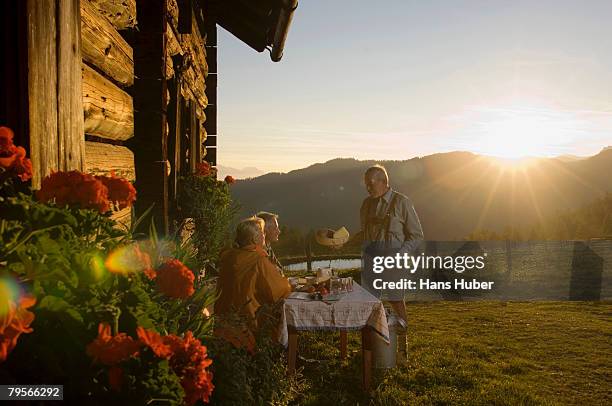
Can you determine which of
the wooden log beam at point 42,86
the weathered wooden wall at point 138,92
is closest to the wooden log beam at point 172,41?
the weathered wooden wall at point 138,92

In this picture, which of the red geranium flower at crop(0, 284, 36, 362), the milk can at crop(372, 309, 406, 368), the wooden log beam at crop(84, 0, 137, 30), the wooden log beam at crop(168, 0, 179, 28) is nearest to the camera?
the red geranium flower at crop(0, 284, 36, 362)

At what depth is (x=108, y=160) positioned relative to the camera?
12.2 feet

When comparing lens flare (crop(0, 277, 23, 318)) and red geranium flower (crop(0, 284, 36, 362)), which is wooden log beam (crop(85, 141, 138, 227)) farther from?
red geranium flower (crop(0, 284, 36, 362))

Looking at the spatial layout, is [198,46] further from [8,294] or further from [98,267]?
[8,294]

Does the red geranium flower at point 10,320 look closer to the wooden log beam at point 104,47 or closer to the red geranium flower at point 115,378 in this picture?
the red geranium flower at point 115,378

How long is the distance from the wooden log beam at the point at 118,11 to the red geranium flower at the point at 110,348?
91.2 inches

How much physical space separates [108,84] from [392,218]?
356 centimetres

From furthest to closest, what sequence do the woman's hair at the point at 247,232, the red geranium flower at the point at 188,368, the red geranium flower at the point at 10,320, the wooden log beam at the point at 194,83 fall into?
1. the wooden log beam at the point at 194,83
2. the woman's hair at the point at 247,232
3. the red geranium flower at the point at 188,368
4. the red geranium flower at the point at 10,320

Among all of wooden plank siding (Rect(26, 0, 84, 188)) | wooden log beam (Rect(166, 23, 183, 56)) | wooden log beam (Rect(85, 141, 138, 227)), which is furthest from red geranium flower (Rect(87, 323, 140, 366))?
wooden log beam (Rect(166, 23, 183, 56))

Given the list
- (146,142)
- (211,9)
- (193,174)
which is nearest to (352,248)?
(211,9)

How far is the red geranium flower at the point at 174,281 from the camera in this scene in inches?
85.4

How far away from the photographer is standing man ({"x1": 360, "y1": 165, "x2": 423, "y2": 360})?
6.23m

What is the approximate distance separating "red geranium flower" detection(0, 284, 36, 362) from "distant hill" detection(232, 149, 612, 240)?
27.7 metres

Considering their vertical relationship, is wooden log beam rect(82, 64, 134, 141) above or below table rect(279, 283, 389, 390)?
above
